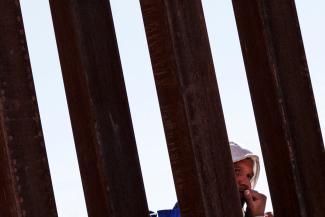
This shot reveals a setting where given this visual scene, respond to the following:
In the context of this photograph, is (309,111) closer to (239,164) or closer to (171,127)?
(171,127)

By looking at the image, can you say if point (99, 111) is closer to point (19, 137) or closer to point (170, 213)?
point (19, 137)

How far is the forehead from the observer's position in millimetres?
4574

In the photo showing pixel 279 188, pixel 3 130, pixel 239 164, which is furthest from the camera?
pixel 239 164

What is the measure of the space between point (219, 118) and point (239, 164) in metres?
1.75

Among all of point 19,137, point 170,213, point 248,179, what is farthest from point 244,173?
point 19,137

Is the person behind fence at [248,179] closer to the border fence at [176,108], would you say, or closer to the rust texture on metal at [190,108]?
the border fence at [176,108]

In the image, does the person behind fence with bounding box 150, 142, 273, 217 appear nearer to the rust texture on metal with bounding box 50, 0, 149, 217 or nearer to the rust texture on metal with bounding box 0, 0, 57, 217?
the rust texture on metal with bounding box 50, 0, 149, 217

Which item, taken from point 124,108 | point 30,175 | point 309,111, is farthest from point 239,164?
point 30,175

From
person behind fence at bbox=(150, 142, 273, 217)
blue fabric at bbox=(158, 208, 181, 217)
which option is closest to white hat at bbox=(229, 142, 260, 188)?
person behind fence at bbox=(150, 142, 273, 217)

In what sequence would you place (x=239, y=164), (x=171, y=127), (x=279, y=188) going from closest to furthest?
(x=171, y=127)
(x=279, y=188)
(x=239, y=164)

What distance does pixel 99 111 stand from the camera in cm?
287

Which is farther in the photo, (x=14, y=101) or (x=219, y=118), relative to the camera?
(x=219, y=118)

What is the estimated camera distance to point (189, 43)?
290 cm

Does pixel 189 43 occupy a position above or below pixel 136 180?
above
